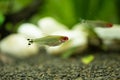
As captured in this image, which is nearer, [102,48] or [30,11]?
[102,48]

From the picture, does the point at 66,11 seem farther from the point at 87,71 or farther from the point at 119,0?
the point at 87,71

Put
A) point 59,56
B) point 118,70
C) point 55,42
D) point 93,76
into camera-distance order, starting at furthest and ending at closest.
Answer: point 59,56 < point 118,70 < point 93,76 < point 55,42

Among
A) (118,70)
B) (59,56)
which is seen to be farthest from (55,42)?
(59,56)

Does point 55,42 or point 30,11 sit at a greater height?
point 30,11

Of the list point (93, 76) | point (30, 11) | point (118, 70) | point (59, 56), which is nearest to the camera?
point (93, 76)

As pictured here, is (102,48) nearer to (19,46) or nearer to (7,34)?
(19,46)

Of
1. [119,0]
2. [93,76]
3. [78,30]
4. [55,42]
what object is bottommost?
[93,76]
